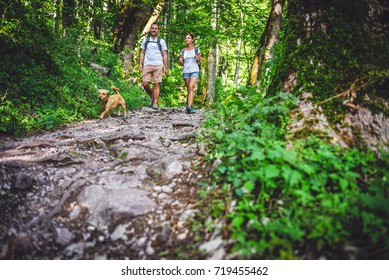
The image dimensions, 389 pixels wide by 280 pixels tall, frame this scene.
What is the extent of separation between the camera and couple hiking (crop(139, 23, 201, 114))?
7.96m

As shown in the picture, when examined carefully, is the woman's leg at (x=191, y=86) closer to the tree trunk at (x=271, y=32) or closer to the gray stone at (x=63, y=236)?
the tree trunk at (x=271, y=32)

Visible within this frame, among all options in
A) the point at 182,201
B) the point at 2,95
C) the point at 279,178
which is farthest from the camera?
the point at 2,95

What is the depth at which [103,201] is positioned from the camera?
284 cm

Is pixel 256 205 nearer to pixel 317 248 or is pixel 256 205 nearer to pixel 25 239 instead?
pixel 317 248

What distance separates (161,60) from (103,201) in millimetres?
6710

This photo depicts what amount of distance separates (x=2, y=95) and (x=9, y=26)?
5.77 ft

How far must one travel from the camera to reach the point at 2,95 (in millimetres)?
6102

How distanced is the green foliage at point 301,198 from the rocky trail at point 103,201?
376mm

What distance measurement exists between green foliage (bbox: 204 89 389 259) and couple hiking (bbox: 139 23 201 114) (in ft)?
17.8

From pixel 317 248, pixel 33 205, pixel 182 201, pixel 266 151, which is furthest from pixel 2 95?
pixel 317 248

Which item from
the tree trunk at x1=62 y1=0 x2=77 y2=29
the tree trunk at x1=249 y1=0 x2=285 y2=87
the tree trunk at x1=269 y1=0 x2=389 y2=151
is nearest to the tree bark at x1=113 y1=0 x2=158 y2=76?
the tree trunk at x1=62 y1=0 x2=77 y2=29

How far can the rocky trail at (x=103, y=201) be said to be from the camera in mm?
2385

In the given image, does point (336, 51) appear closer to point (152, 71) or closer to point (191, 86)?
point (191, 86)

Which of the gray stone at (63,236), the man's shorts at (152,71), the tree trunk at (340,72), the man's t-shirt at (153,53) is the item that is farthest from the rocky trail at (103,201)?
the man's t-shirt at (153,53)
